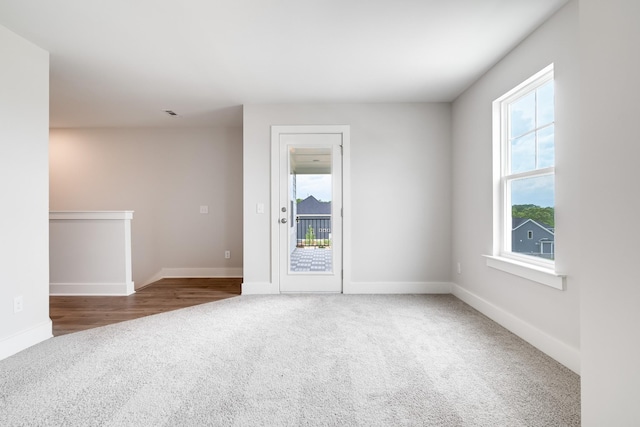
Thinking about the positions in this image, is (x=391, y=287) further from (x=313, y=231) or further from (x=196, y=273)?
(x=196, y=273)

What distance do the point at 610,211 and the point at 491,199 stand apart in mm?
2116

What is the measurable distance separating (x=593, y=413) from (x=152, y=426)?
192 centimetres

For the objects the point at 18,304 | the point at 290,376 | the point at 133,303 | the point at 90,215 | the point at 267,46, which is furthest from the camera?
the point at 90,215

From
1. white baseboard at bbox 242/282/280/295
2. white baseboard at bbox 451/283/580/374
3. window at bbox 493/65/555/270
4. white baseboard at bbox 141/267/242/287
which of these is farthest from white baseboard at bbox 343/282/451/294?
white baseboard at bbox 141/267/242/287

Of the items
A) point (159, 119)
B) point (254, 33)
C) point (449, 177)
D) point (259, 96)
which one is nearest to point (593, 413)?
point (254, 33)

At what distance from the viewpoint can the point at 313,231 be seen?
172 inches

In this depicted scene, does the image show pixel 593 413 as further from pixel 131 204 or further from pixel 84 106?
pixel 131 204

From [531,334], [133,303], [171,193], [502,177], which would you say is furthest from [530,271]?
[171,193]

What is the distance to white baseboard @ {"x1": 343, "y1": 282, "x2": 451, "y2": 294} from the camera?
4.28 metres

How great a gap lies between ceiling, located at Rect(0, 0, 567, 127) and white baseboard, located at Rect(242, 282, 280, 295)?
2.34 metres

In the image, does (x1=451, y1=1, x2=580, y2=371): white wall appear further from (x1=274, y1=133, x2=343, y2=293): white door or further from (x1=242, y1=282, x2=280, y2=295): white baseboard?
(x1=242, y1=282, x2=280, y2=295): white baseboard

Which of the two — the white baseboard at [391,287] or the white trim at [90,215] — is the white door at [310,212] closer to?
the white baseboard at [391,287]

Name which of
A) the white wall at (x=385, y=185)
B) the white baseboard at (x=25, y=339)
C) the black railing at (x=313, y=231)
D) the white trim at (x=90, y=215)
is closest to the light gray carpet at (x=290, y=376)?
the white baseboard at (x=25, y=339)

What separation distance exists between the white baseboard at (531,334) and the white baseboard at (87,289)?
4.29 meters
